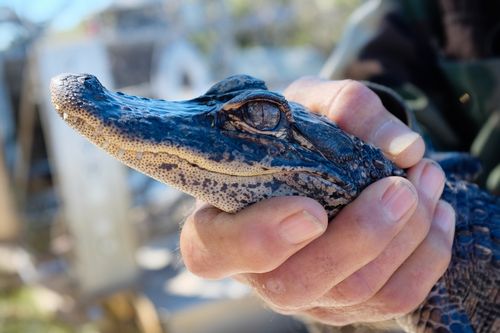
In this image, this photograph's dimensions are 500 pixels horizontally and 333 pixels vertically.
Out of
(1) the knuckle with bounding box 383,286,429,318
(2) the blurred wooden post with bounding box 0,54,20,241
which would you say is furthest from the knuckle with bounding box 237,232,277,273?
(2) the blurred wooden post with bounding box 0,54,20,241

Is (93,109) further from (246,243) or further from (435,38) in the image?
(435,38)

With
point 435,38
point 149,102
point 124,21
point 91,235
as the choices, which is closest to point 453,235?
point 149,102

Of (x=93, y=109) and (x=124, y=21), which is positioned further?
(x=124, y=21)

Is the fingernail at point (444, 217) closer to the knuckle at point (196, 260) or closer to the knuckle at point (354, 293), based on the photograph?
the knuckle at point (354, 293)

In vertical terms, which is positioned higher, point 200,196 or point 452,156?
point 200,196

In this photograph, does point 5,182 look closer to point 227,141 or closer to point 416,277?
point 227,141

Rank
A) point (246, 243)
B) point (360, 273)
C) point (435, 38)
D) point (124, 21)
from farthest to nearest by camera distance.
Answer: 1. point (124, 21)
2. point (435, 38)
3. point (360, 273)
4. point (246, 243)
